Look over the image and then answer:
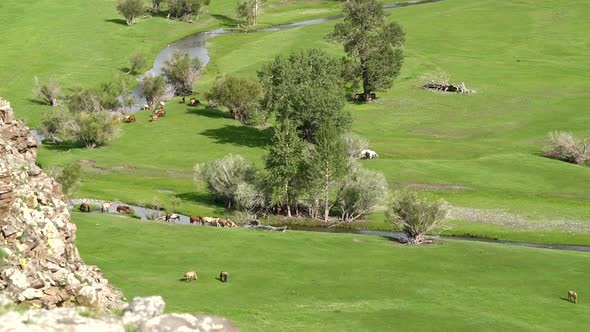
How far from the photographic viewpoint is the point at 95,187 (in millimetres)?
89188

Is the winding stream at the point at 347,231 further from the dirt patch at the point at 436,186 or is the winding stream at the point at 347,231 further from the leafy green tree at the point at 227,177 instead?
the dirt patch at the point at 436,186

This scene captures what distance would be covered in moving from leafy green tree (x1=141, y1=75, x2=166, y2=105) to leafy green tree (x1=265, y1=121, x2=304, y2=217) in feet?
167

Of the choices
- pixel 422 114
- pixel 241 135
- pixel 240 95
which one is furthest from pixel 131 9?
pixel 422 114

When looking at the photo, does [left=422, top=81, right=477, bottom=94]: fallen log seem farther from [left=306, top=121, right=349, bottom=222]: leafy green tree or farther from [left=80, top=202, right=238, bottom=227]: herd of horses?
[left=80, top=202, right=238, bottom=227]: herd of horses

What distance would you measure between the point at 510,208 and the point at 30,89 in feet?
286

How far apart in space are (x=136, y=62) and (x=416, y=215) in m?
95.6

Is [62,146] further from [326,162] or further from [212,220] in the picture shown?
[326,162]

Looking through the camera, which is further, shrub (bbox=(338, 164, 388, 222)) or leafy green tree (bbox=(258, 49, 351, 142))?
leafy green tree (bbox=(258, 49, 351, 142))

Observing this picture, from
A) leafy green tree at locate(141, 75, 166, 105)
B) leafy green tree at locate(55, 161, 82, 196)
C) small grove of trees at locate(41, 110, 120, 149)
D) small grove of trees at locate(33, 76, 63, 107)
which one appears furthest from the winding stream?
small grove of trees at locate(33, 76, 63, 107)

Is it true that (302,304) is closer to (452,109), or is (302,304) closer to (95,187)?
(95,187)

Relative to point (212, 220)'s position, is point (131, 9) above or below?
above

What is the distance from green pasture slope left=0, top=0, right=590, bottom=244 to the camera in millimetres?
89438

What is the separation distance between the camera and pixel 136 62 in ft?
500

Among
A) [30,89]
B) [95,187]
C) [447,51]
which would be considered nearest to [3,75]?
[30,89]
